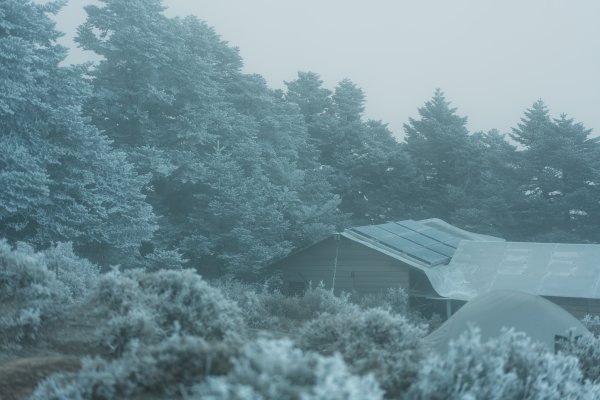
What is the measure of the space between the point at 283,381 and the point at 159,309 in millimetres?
3458

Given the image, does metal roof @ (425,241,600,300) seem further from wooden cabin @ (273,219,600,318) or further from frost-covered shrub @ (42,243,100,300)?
frost-covered shrub @ (42,243,100,300)

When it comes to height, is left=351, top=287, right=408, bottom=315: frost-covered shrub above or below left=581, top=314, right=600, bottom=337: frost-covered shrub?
below

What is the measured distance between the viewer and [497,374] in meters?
4.95

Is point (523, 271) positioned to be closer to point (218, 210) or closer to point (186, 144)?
point (218, 210)

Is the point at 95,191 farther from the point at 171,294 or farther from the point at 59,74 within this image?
the point at 171,294

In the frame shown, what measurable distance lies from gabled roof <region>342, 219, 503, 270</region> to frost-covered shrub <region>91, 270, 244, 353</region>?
17.1 meters

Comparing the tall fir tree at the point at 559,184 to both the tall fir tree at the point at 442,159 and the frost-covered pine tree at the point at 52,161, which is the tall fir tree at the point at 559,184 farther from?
the frost-covered pine tree at the point at 52,161

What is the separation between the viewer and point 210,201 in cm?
2842

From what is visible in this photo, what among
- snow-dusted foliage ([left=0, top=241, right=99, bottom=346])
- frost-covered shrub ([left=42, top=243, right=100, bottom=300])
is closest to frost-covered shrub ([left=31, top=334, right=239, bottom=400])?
snow-dusted foliage ([left=0, top=241, right=99, bottom=346])

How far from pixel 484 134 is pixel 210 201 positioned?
30.2 m

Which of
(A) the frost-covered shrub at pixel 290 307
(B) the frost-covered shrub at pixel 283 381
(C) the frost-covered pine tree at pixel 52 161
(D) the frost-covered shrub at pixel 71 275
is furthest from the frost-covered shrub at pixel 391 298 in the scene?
(B) the frost-covered shrub at pixel 283 381

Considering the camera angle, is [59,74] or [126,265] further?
[126,265]

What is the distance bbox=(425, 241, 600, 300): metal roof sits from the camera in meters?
21.4

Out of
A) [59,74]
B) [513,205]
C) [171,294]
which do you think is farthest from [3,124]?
[513,205]
